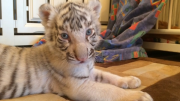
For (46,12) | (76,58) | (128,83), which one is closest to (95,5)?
(46,12)

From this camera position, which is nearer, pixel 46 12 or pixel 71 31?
pixel 71 31

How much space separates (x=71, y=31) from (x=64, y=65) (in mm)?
230

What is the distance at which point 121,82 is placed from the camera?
3.58ft

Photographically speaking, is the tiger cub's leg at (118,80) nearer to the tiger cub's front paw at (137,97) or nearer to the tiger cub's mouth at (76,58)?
the tiger cub's front paw at (137,97)

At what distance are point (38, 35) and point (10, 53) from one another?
111 centimetres

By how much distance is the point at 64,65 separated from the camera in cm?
103

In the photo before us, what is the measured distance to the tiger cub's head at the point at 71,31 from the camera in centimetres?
90

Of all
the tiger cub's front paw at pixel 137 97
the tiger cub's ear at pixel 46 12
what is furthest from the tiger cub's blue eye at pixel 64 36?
the tiger cub's front paw at pixel 137 97

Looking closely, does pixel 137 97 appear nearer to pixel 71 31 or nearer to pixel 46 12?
pixel 71 31

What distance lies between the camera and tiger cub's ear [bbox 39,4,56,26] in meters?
1.03

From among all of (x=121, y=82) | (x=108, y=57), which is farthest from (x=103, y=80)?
(x=108, y=57)

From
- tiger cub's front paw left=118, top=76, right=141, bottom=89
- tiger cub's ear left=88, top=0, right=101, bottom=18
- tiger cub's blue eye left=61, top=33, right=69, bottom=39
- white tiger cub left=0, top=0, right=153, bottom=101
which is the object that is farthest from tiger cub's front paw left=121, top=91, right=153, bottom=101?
tiger cub's ear left=88, top=0, right=101, bottom=18

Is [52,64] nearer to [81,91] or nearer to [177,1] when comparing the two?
[81,91]

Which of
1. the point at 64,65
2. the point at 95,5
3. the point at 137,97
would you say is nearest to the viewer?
the point at 137,97
